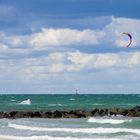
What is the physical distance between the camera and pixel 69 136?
3194cm

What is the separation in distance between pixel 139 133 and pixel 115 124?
7168mm

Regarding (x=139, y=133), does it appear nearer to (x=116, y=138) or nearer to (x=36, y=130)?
(x=116, y=138)

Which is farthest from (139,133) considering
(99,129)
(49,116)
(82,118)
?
(49,116)

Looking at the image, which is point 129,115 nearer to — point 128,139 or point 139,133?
point 139,133

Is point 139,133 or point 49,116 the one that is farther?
point 49,116

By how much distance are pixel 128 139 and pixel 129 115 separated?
20130 millimetres

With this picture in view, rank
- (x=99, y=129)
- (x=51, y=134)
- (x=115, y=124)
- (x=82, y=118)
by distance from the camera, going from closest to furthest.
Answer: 1. (x=51, y=134)
2. (x=99, y=129)
3. (x=115, y=124)
4. (x=82, y=118)

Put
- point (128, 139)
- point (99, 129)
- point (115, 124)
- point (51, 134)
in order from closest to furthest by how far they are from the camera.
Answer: point (128, 139) < point (51, 134) < point (99, 129) < point (115, 124)

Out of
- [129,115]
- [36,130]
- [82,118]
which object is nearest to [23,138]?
[36,130]

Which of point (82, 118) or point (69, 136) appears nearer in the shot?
point (69, 136)

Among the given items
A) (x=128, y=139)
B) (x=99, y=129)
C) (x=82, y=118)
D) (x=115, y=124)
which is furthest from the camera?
(x=82, y=118)

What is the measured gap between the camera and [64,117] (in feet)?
163

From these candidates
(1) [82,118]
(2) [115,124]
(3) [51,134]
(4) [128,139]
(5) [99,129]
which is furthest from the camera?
(1) [82,118]

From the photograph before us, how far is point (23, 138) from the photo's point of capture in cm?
3150
